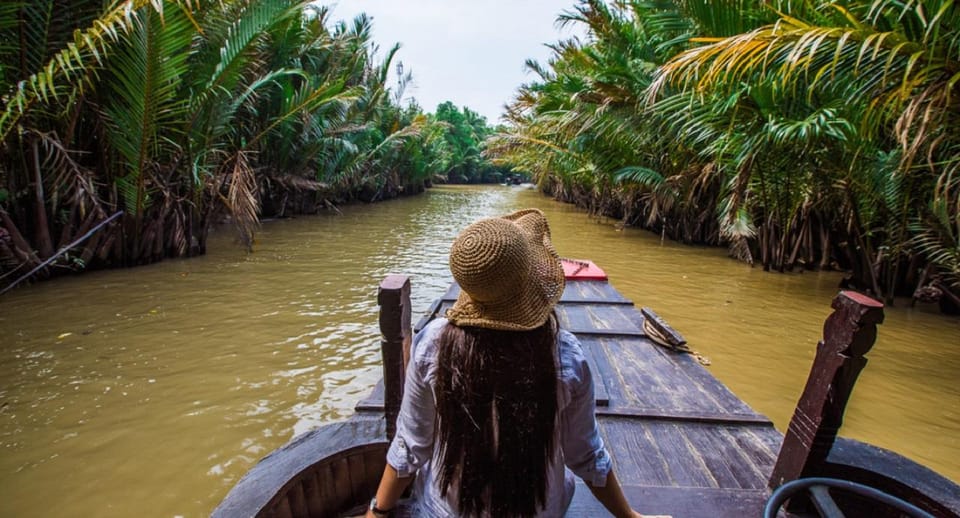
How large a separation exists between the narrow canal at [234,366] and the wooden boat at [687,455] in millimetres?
1028

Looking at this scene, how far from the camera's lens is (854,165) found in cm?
546

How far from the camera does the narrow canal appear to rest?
254 centimetres

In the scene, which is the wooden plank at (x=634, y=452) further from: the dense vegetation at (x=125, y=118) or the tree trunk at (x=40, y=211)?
the tree trunk at (x=40, y=211)

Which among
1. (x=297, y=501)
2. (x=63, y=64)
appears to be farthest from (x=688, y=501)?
(x=63, y=64)

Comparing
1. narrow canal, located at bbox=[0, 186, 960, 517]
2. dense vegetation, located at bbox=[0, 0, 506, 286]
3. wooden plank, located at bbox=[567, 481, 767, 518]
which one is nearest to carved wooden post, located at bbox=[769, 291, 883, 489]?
wooden plank, located at bbox=[567, 481, 767, 518]

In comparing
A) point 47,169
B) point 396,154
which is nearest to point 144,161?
point 47,169

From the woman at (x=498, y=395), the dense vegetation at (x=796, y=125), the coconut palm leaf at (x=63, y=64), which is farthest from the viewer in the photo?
the coconut palm leaf at (x=63, y=64)

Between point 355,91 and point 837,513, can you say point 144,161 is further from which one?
point 837,513

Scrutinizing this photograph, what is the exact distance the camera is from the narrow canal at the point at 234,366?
8.32 feet

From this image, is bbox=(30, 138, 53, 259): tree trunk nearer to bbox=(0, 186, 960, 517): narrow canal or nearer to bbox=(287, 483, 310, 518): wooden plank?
bbox=(0, 186, 960, 517): narrow canal

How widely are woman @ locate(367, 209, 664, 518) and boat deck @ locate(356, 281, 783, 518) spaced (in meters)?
0.65

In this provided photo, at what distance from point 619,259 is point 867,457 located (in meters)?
7.27

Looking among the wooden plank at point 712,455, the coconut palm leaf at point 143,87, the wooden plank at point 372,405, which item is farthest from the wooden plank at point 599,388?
the coconut palm leaf at point 143,87

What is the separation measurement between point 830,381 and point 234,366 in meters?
3.97
